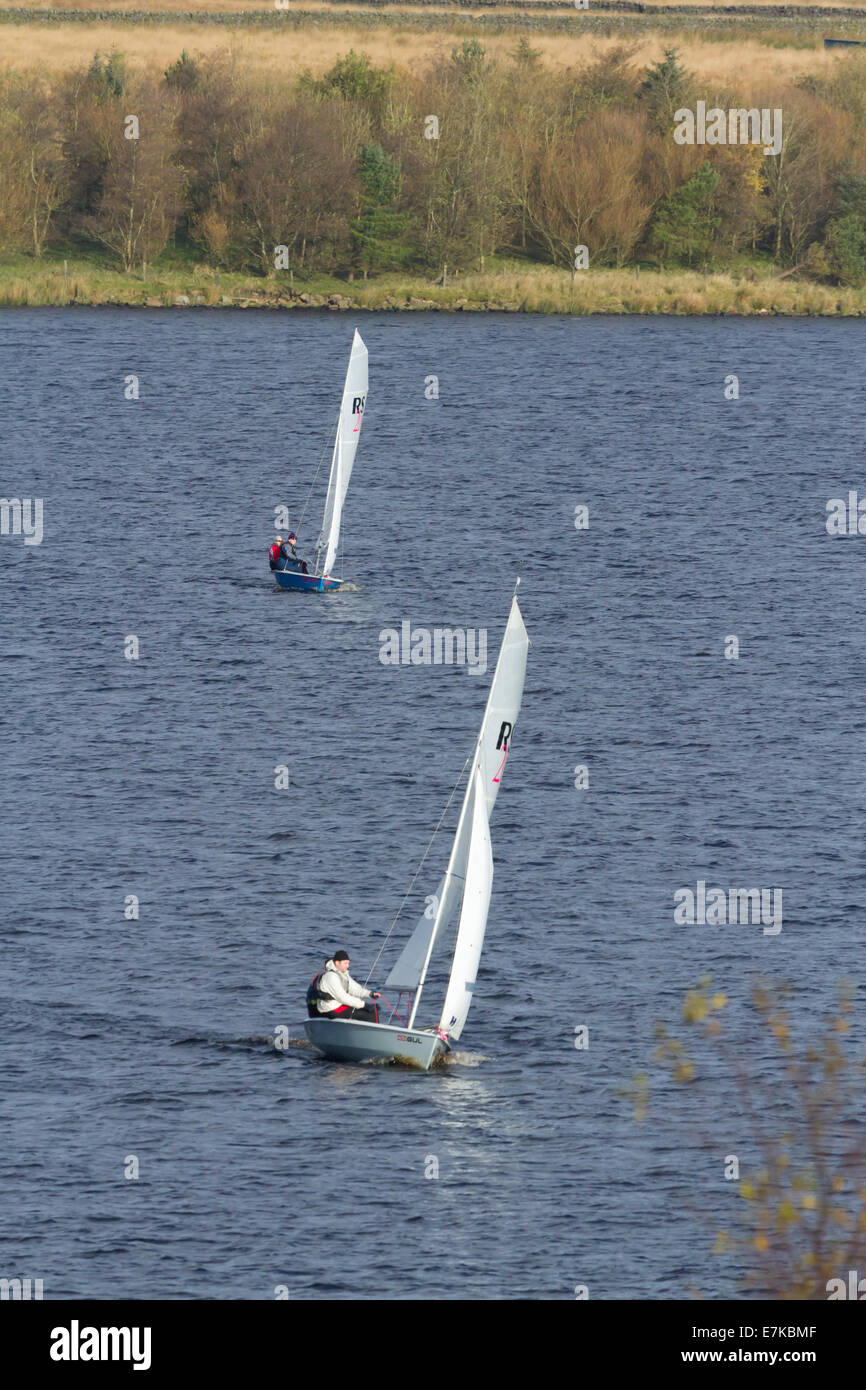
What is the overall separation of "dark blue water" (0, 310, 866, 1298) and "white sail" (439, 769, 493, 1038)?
3.86 ft

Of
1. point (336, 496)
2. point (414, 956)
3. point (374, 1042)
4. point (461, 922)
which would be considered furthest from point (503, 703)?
point (336, 496)

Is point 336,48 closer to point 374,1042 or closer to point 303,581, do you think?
point 303,581

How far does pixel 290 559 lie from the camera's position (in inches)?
3211

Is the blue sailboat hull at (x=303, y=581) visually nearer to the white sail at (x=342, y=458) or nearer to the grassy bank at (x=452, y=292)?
the white sail at (x=342, y=458)

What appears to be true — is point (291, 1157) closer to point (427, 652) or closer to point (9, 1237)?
point (9, 1237)

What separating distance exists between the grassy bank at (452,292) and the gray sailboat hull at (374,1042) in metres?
120

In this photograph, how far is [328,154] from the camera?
158 metres

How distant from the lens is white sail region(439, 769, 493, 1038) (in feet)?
134

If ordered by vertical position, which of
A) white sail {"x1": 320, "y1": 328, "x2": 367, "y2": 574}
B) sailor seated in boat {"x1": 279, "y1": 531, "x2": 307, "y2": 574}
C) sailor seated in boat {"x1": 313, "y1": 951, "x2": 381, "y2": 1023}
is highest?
white sail {"x1": 320, "y1": 328, "x2": 367, "y2": 574}

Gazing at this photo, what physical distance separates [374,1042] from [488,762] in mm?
5919

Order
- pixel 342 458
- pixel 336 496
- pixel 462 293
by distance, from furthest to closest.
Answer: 1. pixel 462 293
2. pixel 342 458
3. pixel 336 496

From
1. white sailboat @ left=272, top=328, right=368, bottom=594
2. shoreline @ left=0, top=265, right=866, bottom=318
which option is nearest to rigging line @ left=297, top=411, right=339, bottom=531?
white sailboat @ left=272, top=328, right=368, bottom=594

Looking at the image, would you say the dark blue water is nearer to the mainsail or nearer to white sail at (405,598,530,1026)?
the mainsail
